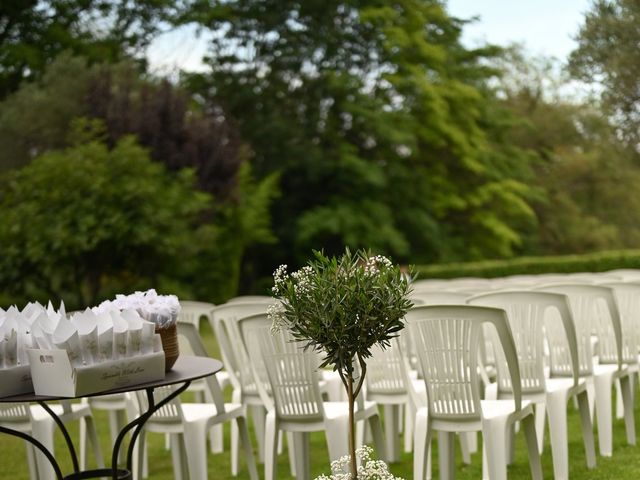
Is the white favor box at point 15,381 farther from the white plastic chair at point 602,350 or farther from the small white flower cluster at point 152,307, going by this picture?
the white plastic chair at point 602,350

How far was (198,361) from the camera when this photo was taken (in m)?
4.41

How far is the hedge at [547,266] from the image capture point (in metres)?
20.4

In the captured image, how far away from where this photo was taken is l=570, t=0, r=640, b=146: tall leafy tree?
1478cm

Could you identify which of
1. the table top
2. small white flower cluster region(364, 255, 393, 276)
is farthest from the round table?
small white flower cluster region(364, 255, 393, 276)

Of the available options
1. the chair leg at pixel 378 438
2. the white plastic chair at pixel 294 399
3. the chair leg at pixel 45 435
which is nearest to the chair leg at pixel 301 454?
the white plastic chair at pixel 294 399

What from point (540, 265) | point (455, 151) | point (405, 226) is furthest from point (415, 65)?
point (540, 265)

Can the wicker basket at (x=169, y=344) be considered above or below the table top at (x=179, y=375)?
above

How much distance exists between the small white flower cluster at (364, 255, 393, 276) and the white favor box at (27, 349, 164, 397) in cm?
88

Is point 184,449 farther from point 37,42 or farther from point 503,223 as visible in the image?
point 503,223

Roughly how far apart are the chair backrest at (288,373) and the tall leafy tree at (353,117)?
69.9ft

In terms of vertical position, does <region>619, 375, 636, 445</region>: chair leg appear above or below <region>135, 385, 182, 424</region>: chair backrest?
below

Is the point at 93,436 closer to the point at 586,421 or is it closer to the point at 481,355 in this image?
the point at 481,355

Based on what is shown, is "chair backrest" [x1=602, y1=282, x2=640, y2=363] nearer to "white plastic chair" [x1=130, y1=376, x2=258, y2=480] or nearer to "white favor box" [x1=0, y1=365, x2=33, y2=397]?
"white plastic chair" [x1=130, y1=376, x2=258, y2=480]

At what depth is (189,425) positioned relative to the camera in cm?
534
